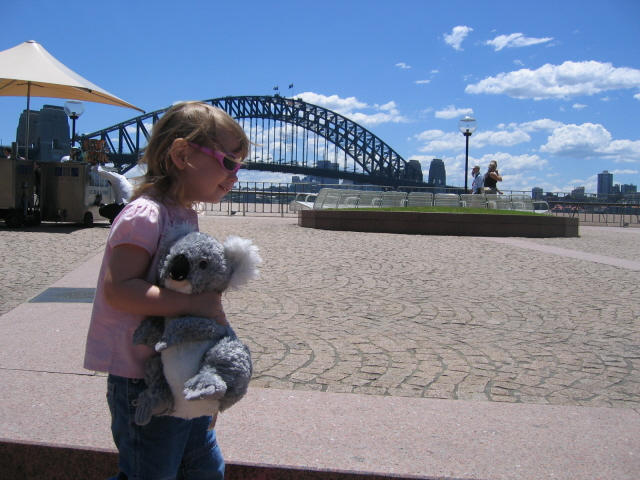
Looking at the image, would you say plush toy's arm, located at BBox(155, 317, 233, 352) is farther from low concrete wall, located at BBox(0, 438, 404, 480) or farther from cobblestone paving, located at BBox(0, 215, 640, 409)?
cobblestone paving, located at BBox(0, 215, 640, 409)

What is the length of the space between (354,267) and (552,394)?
4536mm

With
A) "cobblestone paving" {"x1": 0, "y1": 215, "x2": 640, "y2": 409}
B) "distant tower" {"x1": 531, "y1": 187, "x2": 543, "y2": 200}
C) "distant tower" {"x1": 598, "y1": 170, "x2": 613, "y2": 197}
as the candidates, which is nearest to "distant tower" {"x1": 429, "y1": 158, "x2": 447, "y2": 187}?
"distant tower" {"x1": 598, "y1": 170, "x2": 613, "y2": 197}

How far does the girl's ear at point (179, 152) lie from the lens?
1.50 meters

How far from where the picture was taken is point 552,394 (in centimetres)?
333

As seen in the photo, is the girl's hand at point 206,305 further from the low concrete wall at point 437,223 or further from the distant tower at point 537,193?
the distant tower at point 537,193

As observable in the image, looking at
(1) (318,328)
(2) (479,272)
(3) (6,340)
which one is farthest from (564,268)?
(3) (6,340)

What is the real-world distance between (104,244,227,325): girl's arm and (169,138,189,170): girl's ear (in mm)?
243

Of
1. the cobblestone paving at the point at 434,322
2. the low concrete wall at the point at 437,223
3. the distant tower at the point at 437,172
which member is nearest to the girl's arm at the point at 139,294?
the cobblestone paving at the point at 434,322

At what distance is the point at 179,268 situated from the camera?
4.53ft

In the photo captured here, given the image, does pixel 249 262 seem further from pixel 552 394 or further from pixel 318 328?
pixel 318 328

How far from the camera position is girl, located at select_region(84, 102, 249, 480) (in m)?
1.42

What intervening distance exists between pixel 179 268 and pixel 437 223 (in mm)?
12542

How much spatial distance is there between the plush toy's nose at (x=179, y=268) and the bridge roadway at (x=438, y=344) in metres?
1.25

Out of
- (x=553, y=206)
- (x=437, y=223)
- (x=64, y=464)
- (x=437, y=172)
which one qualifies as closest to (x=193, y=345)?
(x=64, y=464)
